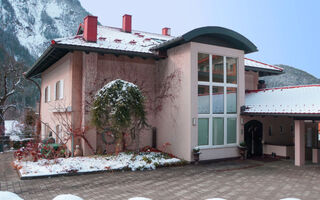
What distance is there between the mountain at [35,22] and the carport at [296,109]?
6360 centimetres

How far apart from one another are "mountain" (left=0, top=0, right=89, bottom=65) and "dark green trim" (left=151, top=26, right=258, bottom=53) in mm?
61864

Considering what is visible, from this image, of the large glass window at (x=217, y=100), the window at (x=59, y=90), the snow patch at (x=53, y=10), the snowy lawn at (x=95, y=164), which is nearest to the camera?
the snowy lawn at (x=95, y=164)

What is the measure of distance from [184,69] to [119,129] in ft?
12.8

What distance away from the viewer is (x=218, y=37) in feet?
40.5

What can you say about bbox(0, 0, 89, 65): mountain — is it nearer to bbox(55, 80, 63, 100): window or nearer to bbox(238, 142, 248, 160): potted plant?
bbox(55, 80, 63, 100): window

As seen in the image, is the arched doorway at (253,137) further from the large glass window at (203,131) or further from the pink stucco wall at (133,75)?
the pink stucco wall at (133,75)

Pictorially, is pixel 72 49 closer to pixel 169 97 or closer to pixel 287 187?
pixel 169 97

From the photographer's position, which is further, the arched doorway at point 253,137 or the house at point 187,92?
the arched doorway at point 253,137

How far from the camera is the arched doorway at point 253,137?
13.8 meters

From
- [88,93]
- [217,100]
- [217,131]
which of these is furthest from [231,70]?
[88,93]

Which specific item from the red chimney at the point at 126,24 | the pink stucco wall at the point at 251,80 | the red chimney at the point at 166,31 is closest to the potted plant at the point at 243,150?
the pink stucco wall at the point at 251,80

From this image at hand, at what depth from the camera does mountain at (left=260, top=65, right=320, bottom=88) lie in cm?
4326

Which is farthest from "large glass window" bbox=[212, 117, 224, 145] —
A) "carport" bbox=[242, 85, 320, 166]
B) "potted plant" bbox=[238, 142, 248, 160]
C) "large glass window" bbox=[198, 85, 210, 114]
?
"carport" bbox=[242, 85, 320, 166]

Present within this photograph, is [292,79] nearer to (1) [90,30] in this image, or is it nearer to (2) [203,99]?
(2) [203,99]
